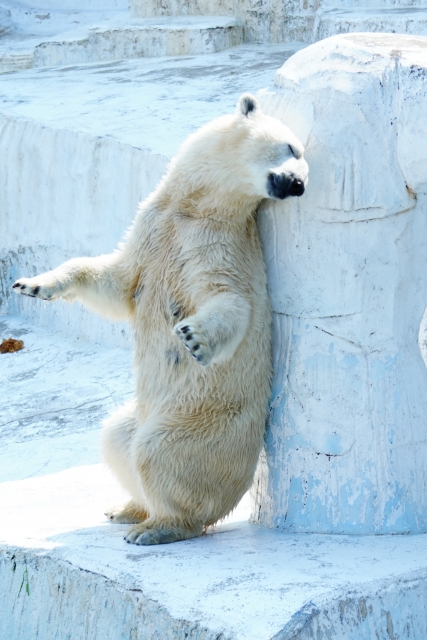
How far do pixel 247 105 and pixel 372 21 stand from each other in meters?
5.65

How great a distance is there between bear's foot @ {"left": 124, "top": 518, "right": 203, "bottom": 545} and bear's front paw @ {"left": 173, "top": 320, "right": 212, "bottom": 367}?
626mm

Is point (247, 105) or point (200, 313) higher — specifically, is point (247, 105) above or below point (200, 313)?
above

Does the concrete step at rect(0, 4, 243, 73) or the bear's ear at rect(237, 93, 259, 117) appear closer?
the bear's ear at rect(237, 93, 259, 117)

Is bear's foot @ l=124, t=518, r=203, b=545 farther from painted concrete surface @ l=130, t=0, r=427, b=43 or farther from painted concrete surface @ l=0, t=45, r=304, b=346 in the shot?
painted concrete surface @ l=130, t=0, r=427, b=43

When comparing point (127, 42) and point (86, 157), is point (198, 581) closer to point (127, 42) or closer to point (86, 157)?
point (86, 157)

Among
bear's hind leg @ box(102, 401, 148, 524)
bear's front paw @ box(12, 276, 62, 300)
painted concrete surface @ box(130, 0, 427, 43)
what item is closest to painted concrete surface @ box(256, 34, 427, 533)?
bear's hind leg @ box(102, 401, 148, 524)

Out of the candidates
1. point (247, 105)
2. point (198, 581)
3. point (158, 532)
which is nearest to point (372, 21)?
point (247, 105)

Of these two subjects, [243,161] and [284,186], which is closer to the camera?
[284,186]

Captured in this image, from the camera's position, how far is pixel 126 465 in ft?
11.2

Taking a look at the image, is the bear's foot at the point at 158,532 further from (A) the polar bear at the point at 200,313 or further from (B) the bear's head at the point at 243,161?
(B) the bear's head at the point at 243,161

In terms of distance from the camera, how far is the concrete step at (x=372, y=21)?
802 cm

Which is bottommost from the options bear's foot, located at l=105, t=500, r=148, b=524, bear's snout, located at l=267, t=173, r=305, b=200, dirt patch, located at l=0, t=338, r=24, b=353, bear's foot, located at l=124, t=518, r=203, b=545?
dirt patch, located at l=0, t=338, r=24, b=353

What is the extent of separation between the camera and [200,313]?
296 centimetres

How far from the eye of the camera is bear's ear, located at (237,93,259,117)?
3039mm
